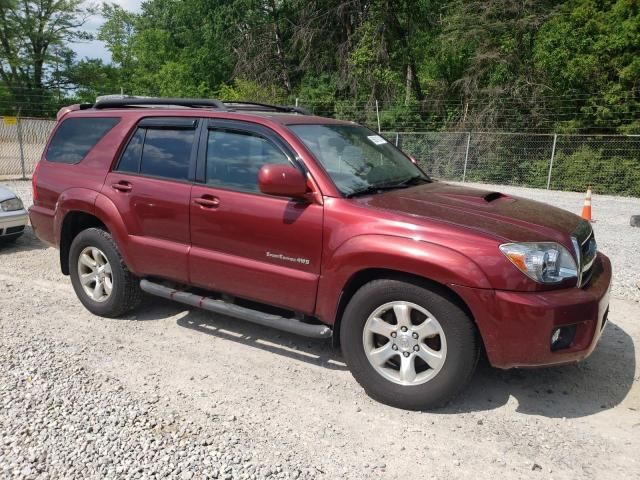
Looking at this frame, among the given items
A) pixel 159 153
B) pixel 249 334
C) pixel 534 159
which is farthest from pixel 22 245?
pixel 534 159

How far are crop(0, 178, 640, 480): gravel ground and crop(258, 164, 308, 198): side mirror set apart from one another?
4.36 ft

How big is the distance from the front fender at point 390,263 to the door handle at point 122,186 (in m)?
1.95

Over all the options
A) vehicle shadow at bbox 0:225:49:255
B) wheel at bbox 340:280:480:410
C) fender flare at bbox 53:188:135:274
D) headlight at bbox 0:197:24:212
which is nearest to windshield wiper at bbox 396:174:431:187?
wheel at bbox 340:280:480:410

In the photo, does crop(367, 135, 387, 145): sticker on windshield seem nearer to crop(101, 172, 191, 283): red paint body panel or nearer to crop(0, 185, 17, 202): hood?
crop(101, 172, 191, 283): red paint body panel

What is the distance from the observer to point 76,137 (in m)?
5.07

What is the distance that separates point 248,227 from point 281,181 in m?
0.52

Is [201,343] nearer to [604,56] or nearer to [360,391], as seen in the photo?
[360,391]

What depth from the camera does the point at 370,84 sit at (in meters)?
25.1

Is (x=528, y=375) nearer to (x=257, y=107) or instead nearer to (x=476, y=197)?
(x=476, y=197)

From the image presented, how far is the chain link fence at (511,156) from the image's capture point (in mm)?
16297

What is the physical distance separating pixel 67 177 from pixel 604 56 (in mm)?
18716

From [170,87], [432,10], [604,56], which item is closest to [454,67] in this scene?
[432,10]

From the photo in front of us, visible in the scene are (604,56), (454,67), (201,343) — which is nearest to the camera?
(201,343)

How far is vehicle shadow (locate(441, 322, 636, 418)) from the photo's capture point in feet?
11.4
